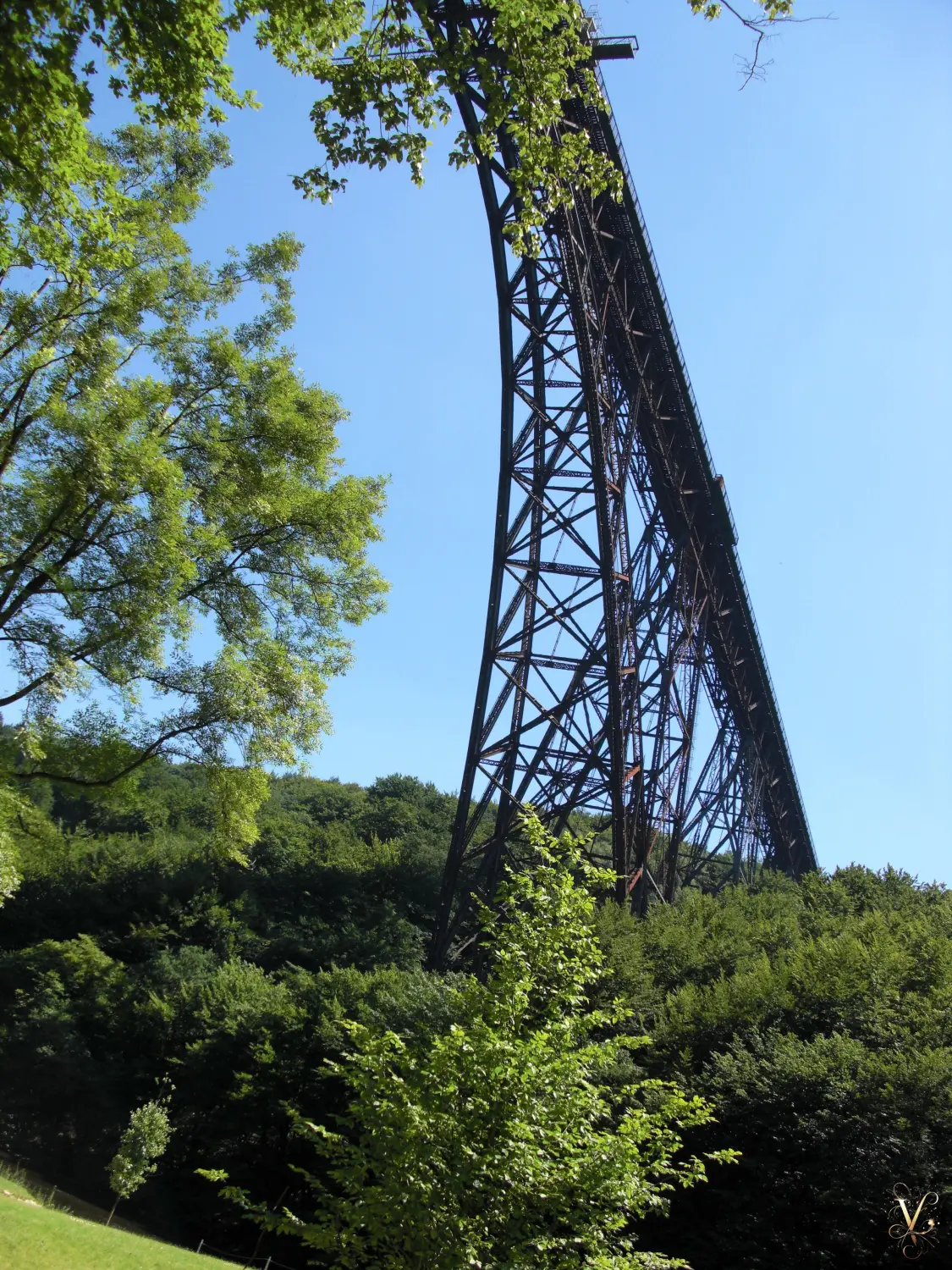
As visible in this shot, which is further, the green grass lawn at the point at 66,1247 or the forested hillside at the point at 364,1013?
the forested hillside at the point at 364,1013

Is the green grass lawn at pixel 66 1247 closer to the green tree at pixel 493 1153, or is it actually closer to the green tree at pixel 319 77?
the green tree at pixel 493 1153

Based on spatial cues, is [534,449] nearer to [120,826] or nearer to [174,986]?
[174,986]

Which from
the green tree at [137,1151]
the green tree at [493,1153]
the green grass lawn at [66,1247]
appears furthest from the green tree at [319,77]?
the green tree at [137,1151]

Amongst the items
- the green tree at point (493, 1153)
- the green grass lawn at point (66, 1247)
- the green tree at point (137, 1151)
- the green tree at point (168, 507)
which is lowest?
the green tree at point (137, 1151)

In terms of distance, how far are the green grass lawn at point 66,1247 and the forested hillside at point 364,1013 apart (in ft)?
8.53

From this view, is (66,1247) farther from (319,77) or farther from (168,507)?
(319,77)

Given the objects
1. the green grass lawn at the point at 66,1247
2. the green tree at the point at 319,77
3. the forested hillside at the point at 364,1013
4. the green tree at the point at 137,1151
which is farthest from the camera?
the green tree at the point at 137,1151

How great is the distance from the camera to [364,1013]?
16109 millimetres

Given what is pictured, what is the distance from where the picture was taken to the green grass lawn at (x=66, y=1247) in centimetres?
780

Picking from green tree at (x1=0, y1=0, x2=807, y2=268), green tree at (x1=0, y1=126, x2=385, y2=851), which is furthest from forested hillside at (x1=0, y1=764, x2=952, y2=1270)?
green tree at (x1=0, y1=0, x2=807, y2=268)

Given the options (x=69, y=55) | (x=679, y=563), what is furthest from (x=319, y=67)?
(x=679, y=563)

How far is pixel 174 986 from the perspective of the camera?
87.8 feet

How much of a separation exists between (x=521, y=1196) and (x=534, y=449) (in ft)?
45.6

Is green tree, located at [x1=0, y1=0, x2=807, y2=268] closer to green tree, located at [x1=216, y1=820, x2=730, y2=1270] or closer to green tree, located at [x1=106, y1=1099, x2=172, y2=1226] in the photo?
green tree, located at [x1=216, y1=820, x2=730, y2=1270]
